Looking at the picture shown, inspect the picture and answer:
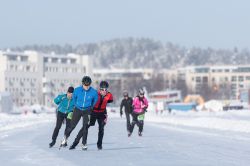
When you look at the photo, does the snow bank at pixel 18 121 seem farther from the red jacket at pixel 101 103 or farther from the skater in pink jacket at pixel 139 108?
the red jacket at pixel 101 103

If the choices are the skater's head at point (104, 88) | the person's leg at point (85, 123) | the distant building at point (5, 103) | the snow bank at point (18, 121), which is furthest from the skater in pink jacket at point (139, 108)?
the distant building at point (5, 103)

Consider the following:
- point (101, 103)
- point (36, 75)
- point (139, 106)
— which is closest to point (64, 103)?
point (101, 103)

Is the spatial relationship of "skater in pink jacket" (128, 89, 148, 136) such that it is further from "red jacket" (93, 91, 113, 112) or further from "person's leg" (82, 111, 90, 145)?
"person's leg" (82, 111, 90, 145)

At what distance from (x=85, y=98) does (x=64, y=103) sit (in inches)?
99.4

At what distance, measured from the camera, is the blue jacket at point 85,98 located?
1662cm

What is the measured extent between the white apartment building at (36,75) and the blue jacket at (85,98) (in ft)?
493

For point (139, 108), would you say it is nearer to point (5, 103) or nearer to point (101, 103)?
point (101, 103)

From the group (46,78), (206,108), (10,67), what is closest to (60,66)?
(46,78)

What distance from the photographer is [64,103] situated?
1905 centimetres

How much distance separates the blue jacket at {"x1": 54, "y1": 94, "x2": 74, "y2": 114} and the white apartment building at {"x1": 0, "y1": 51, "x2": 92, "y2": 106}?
147803 mm

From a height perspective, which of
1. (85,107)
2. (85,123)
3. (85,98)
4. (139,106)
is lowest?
(85,123)

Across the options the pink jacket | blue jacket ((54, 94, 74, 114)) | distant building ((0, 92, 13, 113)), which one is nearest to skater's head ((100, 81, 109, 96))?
blue jacket ((54, 94, 74, 114))

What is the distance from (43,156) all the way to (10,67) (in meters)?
155

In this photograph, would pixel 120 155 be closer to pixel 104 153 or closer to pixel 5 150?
pixel 104 153
